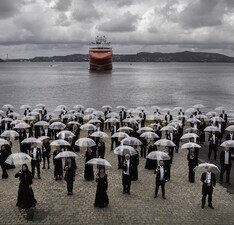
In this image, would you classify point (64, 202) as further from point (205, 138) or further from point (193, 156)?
point (205, 138)

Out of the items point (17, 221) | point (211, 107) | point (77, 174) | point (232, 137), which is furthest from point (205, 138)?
point (211, 107)

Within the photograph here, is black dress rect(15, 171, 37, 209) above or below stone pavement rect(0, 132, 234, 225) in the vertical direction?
above

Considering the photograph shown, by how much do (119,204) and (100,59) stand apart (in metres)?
116

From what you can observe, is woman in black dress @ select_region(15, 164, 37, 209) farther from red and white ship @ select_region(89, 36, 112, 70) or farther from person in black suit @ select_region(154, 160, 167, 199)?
red and white ship @ select_region(89, 36, 112, 70)

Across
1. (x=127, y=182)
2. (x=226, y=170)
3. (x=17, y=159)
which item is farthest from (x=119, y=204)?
(x=226, y=170)

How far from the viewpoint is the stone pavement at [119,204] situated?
10.5 m

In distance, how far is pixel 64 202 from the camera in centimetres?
1171

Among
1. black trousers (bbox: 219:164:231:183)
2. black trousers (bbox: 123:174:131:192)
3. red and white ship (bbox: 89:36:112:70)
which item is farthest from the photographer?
red and white ship (bbox: 89:36:112:70)

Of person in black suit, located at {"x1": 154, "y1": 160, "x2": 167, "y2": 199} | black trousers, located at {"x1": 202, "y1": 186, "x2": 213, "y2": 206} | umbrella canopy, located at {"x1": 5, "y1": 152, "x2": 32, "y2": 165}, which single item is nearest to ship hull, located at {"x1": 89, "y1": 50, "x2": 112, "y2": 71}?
person in black suit, located at {"x1": 154, "y1": 160, "x2": 167, "y2": 199}

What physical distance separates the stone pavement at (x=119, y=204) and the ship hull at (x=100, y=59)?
106 metres

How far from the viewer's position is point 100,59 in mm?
125188

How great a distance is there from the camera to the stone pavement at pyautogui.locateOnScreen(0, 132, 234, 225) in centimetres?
1047

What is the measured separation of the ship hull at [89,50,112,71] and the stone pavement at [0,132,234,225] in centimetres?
10645

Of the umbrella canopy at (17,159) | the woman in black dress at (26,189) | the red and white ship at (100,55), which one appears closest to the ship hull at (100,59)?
the red and white ship at (100,55)
